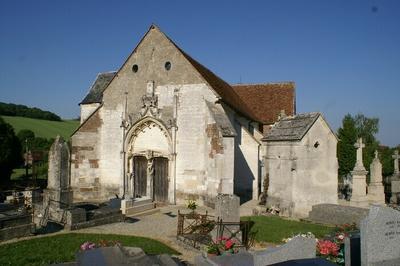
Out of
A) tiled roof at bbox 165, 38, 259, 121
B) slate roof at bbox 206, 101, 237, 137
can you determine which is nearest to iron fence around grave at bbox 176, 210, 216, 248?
slate roof at bbox 206, 101, 237, 137

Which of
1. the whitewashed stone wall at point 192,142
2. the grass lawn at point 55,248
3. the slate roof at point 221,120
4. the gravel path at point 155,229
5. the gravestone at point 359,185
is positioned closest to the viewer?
the grass lawn at point 55,248

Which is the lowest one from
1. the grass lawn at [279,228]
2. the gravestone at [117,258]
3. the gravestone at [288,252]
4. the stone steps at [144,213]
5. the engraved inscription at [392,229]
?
the stone steps at [144,213]

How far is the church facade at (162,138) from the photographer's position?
61.1ft

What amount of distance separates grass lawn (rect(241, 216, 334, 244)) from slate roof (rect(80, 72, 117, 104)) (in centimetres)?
1523

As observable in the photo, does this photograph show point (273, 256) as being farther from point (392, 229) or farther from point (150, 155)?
point (150, 155)

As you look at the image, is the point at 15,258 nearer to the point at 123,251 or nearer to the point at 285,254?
the point at 123,251

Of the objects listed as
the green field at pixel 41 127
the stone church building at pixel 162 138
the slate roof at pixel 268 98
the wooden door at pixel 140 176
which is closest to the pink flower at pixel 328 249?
the stone church building at pixel 162 138

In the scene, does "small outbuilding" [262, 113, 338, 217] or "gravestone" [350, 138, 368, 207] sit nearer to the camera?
"small outbuilding" [262, 113, 338, 217]

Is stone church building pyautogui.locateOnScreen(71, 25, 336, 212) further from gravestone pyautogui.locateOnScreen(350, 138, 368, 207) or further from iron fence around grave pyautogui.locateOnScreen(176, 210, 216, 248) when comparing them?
gravestone pyautogui.locateOnScreen(350, 138, 368, 207)

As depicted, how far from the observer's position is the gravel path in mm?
11430

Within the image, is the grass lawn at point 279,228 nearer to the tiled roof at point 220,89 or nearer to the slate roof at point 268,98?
the tiled roof at point 220,89

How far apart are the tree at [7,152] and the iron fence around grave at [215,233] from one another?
21.0m

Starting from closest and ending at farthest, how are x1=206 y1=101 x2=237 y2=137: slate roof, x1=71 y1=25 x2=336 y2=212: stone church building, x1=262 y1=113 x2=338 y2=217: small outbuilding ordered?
x1=262 y1=113 x2=338 y2=217: small outbuilding, x1=206 y1=101 x2=237 y2=137: slate roof, x1=71 y1=25 x2=336 y2=212: stone church building

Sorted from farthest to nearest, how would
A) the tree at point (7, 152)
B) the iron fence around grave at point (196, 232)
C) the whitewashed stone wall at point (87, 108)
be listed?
1. the tree at point (7, 152)
2. the whitewashed stone wall at point (87, 108)
3. the iron fence around grave at point (196, 232)
